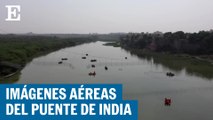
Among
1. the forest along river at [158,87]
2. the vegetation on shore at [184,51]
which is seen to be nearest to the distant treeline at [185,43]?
the vegetation on shore at [184,51]

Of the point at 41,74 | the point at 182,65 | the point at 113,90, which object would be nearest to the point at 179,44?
the point at 182,65

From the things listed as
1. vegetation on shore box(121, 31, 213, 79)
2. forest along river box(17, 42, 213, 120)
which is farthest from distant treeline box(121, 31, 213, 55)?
forest along river box(17, 42, 213, 120)

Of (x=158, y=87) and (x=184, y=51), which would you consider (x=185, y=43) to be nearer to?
(x=184, y=51)

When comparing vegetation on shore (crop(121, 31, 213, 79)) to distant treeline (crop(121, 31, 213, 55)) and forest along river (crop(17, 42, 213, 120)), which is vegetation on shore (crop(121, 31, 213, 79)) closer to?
distant treeline (crop(121, 31, 213, 55))

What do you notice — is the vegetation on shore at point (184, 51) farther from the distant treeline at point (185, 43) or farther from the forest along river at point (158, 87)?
the forest along river at point (158, 87)

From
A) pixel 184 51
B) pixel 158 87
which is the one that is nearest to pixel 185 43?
pixel 184 51

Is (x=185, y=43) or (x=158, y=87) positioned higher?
(x=185, y=43)

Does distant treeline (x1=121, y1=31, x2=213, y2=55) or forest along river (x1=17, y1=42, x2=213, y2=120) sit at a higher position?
distant treeline (x1=121, y1=31, x2=213, y2=55)

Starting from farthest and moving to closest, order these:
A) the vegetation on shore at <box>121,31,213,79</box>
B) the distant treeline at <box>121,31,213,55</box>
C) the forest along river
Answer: the distant treeline at <box>121,31,213,55</box> < the vegetation on shore at <box>121,31,213,79</box> < the forest along river

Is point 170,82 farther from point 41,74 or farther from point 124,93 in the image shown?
point 41,74

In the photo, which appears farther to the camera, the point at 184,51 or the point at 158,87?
the point at 184,51

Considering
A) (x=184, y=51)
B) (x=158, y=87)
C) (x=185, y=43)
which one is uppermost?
(x=185, y=43)
